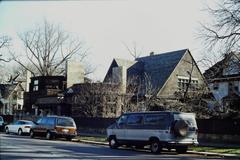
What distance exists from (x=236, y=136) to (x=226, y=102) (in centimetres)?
792

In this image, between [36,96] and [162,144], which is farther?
[36,96]

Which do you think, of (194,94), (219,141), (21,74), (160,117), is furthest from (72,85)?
(21,74)

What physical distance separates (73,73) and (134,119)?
107 ft

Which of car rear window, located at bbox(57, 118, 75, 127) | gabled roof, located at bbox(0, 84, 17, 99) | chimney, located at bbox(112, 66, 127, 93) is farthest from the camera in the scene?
gabled roof, located at bbox(0, 84, 17, 99)

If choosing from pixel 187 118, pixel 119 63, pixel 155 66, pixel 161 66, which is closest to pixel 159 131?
pixel 187 118

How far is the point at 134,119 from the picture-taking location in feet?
85.6

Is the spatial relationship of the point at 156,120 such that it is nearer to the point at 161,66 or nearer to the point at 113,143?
the point at 113,143

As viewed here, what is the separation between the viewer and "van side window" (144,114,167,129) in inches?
957

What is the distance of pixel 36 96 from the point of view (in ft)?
196

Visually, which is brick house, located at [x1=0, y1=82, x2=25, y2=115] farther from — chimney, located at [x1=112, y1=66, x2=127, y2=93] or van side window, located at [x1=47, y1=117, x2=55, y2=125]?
van side window, located at [x1=47, y1=117, x2=55, y2=125]

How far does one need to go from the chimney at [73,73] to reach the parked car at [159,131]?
30964 mm

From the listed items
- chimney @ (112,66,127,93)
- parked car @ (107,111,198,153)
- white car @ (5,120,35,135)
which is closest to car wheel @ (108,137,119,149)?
parked car @ (107,111,198,153)

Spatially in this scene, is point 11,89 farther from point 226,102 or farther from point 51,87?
point 226,102

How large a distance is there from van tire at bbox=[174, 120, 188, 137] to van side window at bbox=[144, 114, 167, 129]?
0.65 meters
